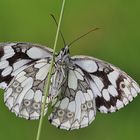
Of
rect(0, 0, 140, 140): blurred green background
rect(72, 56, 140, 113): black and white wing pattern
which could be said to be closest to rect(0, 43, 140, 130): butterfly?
rect(72, 56, 140, 113): black and white wing pattern

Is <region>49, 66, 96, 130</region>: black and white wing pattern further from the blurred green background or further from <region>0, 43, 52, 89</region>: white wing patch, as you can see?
the blurred green background

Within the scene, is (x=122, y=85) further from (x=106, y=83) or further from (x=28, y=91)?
(x=28, y=91)

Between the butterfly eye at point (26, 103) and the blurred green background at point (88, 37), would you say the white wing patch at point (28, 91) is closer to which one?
the butterfly eye at point (26, 103)

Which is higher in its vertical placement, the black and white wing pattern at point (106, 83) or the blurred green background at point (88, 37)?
the blurred green background at point (88, 37)

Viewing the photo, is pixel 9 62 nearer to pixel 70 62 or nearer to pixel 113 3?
pixel 70 62

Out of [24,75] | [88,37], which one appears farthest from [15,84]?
[88,37]

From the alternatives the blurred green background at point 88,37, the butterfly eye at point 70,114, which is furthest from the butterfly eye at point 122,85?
the blurred green background at point 88,37
